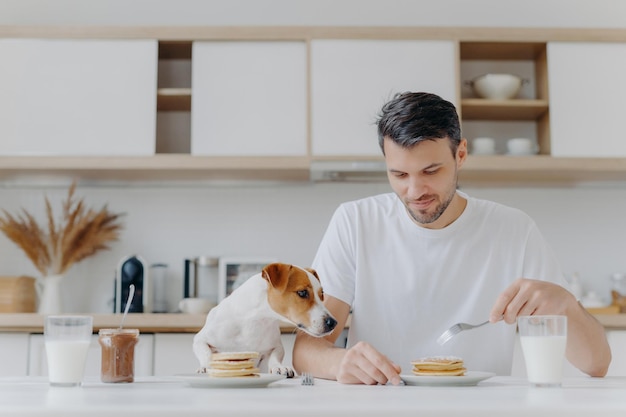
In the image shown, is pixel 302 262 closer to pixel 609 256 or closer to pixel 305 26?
pixel 305 26

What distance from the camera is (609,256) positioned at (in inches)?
151

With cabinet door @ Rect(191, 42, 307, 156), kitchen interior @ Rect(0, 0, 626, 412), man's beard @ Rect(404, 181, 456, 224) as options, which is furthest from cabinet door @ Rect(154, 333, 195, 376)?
man's beard @ Rect(404, 181, 456, 224)

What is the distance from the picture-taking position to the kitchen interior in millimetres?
3578

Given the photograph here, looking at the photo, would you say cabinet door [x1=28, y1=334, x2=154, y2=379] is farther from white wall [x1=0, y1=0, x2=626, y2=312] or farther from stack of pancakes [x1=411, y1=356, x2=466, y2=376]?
stack of pancakes [x1=411, y1=356, x2=466, y2=376]

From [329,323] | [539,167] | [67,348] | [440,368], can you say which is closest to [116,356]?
[67,348]

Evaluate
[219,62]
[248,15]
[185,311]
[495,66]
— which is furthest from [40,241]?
[495,66]

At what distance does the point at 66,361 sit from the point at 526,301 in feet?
2.63

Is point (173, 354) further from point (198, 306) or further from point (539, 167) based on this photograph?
point (539, 167)

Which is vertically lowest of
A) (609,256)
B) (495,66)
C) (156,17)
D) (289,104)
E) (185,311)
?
(185,311)

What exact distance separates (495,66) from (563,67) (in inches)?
15.3

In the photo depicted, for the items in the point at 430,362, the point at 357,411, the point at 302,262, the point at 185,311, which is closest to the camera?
the point at 357,411

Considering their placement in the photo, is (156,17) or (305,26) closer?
(305,26)

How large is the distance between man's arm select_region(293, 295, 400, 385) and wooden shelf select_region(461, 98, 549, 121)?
6.53 feet

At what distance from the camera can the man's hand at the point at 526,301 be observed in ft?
4.66
